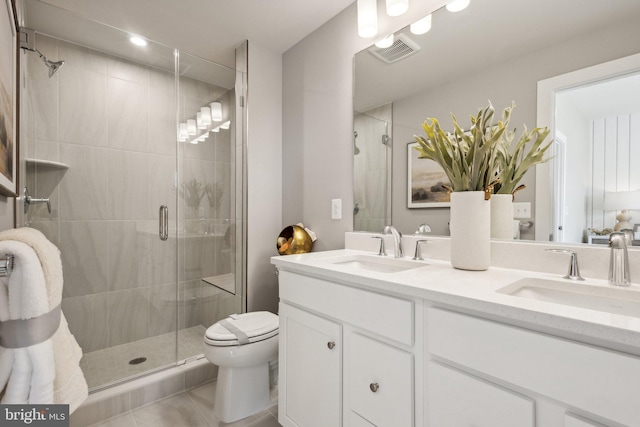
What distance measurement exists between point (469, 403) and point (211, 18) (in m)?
2.34

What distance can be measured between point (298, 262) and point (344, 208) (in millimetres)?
679

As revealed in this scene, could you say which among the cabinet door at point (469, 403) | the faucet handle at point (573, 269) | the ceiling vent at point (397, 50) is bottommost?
the cabinet door at point (469, 403)

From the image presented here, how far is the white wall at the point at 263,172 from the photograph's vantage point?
2.17 metres

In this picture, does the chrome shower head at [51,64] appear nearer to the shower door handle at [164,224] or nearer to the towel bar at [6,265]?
the shower door handle at [164,224]

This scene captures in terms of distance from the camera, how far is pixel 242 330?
5.19 ft

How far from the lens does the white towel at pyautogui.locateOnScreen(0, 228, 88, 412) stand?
0.57 metres

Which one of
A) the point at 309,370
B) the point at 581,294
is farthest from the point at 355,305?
the point at 581,294

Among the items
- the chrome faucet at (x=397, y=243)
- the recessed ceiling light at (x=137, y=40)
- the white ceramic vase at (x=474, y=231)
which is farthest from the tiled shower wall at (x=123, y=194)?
the white ceramic vase at (x=474, y=231)

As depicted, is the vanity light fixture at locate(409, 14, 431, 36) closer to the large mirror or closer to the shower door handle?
the large mirror

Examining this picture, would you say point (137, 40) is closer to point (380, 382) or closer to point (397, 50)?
point (397, 50)

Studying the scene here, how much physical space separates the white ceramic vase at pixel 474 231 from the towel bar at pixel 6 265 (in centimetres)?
125

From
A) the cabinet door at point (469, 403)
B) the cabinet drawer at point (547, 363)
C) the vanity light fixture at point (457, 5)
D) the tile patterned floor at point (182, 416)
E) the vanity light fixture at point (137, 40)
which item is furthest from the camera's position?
the vanity light fixture at point (137, 40)

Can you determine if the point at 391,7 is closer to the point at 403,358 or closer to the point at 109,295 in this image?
the point at 403,358

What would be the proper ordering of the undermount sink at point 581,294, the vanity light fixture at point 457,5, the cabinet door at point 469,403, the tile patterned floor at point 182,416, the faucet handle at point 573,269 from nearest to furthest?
the cabinet door at point 469,403 < the undermount sink at point 581,294 < the faucet handle at point 573,269 < the vanity light fixture at point 457,5 < the tile patterned floor at point 182,416
